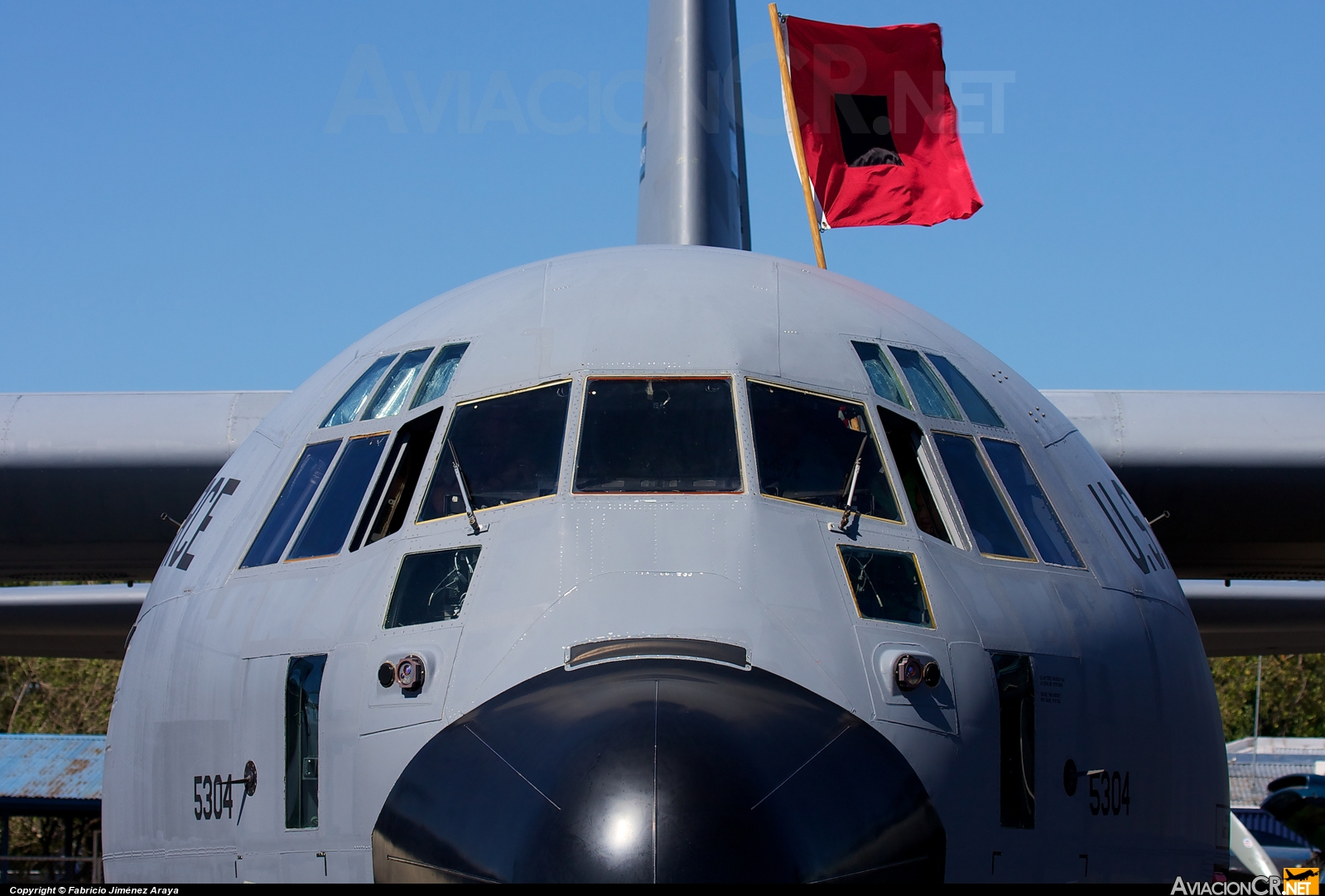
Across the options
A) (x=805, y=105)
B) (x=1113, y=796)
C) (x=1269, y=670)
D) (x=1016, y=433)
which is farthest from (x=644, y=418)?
(x=1269, y=670)

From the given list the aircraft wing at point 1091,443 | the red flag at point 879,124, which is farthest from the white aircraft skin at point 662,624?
the red flag at point 879,124

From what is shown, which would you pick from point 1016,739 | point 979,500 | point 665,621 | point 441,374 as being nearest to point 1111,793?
point 1016,739

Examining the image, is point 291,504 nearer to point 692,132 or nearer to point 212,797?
point 212,797

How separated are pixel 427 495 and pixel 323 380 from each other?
1.48m

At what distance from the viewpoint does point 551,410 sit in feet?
15.6

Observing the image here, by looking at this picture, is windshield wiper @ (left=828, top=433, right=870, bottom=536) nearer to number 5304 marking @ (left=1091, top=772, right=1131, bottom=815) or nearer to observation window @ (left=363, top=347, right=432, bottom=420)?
number 5304 marking @ (left=1091, top=772, right=1131, bottom=815)

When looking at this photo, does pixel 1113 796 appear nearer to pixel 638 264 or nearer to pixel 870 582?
pixel 870 582

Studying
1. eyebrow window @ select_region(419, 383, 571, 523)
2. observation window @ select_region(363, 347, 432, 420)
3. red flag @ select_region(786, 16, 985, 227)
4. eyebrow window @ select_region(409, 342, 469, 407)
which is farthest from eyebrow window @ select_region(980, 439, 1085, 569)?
red flag @ select_region(786, 16, 985, 227)

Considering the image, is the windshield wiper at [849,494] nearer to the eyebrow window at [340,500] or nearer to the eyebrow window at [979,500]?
the eyebrow window at [979,500]

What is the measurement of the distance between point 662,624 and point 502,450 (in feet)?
3.99

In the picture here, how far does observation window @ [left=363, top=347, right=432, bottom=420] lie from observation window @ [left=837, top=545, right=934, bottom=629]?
6.31ft

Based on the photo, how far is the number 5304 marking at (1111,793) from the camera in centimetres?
433

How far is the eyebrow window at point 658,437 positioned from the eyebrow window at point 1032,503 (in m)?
1.12

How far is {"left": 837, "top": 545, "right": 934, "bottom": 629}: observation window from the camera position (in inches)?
160
